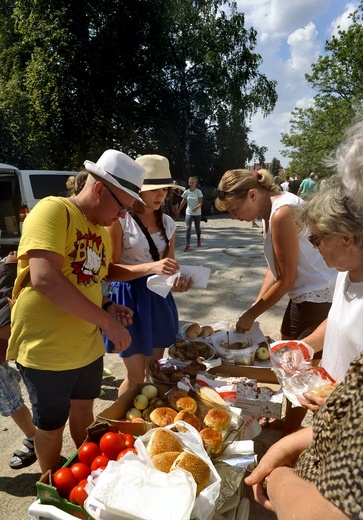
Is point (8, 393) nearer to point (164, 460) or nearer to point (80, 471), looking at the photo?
point (80, 471)

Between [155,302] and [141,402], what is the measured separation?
0.72m

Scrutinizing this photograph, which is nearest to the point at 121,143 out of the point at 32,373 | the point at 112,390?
the point at 112,390

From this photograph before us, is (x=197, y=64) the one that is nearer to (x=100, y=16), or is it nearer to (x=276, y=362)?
(x=100, y=16)

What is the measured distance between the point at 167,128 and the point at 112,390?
17.8m

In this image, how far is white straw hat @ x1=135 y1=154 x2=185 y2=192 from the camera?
2375 millimetres

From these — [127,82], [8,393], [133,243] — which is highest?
[127,82]

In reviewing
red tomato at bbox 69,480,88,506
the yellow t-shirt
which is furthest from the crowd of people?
red tomato at bbox 69,480,88,506

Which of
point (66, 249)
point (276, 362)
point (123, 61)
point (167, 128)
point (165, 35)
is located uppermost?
point (165, 35)

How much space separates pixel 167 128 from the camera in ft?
62.3

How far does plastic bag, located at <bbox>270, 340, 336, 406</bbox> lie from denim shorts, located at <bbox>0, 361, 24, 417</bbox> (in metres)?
1.70

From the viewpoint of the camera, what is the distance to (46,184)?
791 cm

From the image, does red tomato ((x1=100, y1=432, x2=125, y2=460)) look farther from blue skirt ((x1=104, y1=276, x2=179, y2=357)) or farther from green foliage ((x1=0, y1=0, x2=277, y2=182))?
green foliage ((x1=0, y1=0, x2=277, y2=182))

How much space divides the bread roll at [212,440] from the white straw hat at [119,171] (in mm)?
1207

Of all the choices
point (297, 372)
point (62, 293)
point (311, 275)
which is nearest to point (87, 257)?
point (62, 293)
